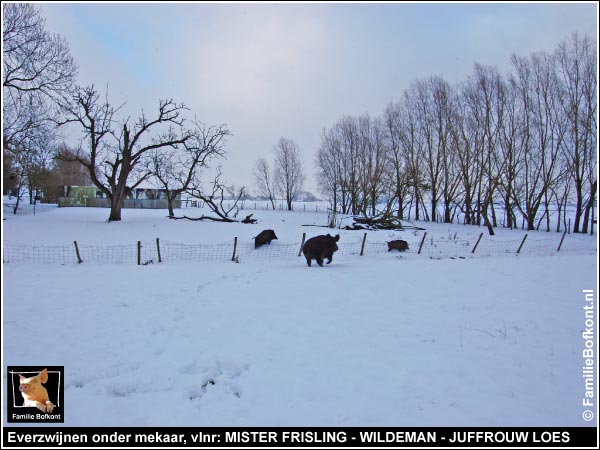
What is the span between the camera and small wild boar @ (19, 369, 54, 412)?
3.71 m

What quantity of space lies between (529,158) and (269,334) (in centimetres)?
3384

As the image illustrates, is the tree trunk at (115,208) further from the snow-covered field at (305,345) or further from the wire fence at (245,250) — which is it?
the snow-covered field at (305,345)

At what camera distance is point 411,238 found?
21.0m

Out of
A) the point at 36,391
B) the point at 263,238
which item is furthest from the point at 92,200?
the point at 36,391

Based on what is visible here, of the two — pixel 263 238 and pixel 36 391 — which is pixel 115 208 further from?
pixel 36 391

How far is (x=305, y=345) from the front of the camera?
527 cm

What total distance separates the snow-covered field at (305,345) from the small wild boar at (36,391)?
214 millimetres

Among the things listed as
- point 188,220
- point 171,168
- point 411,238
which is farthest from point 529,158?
point 171,168
